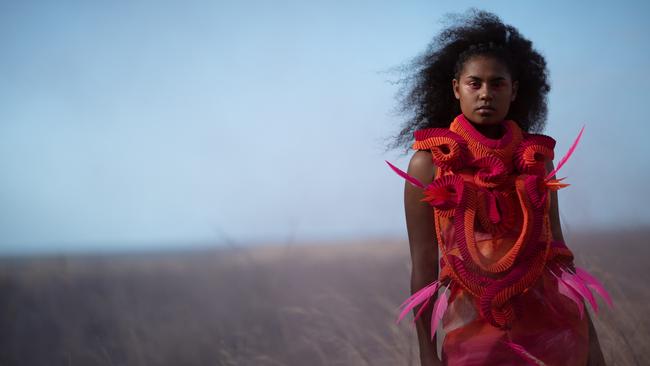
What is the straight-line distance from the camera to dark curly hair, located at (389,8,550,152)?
2.71 m

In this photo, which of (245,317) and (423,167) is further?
(245,317)

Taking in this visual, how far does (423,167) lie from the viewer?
2477 millimetres

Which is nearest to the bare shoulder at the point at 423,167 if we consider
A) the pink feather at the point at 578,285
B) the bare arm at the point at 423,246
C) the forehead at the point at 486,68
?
the bare arm at the point at 423,246

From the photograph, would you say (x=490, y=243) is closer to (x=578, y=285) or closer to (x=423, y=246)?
(x=423, y=246)

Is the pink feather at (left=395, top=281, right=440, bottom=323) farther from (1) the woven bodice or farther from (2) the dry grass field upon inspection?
(2) the dry grass field

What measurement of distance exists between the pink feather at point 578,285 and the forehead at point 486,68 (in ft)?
2.52

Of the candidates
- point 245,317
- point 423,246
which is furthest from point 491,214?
point 245,317

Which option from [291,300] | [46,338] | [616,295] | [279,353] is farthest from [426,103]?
[291,300]

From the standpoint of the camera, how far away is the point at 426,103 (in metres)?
2.89

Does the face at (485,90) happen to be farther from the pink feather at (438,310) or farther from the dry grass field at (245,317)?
the dry grass field at (245,317)

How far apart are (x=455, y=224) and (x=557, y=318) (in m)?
0.47

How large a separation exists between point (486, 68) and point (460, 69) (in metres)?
0.13

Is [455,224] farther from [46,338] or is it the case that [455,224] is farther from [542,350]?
[46,338]

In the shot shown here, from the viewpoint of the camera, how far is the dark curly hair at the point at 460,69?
8.89 ft
